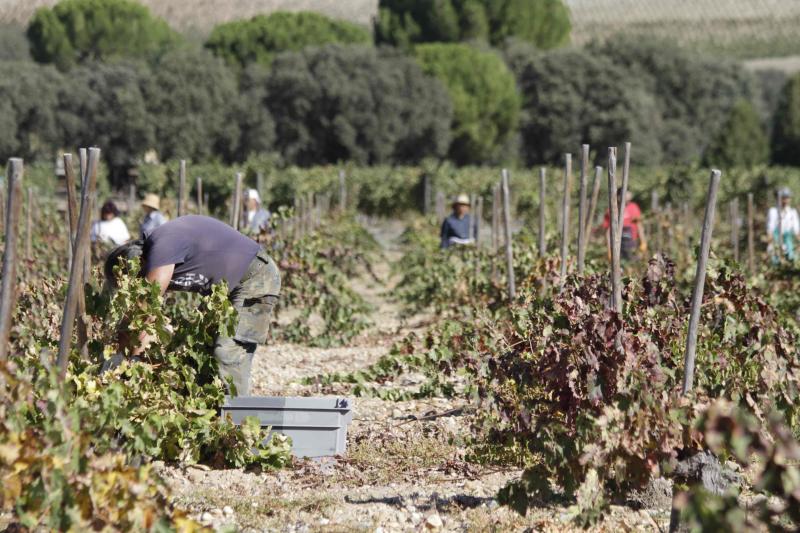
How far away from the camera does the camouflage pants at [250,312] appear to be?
5.65 m

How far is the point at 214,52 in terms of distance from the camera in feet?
206

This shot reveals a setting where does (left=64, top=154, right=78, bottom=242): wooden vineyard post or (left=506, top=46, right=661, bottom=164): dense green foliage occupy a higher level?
(left=506, top=46, right=661, bottom=164): dense green foliage

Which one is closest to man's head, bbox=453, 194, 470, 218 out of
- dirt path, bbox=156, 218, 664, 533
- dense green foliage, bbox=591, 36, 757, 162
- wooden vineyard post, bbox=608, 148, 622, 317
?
dirt path, bbox=156, 218, 664, 533

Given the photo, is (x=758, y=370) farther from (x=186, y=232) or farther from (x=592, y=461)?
(x=186, y=232)

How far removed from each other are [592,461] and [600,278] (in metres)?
1.79

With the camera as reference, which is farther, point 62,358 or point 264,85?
point 264,85

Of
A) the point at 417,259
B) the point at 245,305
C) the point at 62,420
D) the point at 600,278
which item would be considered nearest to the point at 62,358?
the point at 62,420

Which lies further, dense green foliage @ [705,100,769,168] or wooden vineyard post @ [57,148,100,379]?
dense green foliage @ [705,100,769,168]

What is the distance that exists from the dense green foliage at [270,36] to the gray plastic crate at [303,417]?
2211 inches

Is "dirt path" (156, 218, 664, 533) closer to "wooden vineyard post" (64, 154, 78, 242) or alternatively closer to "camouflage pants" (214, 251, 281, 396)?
"camouflage pants" (214, 251, 281, 396)

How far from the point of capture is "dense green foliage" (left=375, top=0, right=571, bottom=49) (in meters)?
65.3

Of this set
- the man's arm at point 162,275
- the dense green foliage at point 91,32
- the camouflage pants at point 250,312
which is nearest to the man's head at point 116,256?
the man's arm at point 162,275

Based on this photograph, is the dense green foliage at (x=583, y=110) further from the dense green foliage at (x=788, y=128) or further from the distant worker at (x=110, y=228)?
the distant worker at (x=110, y=228)

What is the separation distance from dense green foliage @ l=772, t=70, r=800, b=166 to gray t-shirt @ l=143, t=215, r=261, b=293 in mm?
57105
